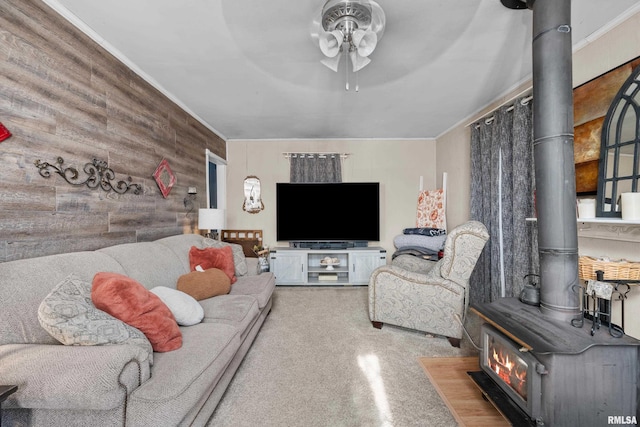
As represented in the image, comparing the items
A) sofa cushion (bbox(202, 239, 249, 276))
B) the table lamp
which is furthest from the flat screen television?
sofa cushion (bbox(202, 239, 249, 276))

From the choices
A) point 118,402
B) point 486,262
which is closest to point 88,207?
point 118,402

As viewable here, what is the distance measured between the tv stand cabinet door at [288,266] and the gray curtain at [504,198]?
7.72ft

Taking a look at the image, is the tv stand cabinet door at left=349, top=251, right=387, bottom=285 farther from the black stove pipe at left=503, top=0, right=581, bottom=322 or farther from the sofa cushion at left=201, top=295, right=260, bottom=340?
the black stove pipe at left=503, top=0, right=581, bottom=322

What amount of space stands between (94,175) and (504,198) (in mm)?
3588

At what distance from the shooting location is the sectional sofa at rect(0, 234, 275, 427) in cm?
98

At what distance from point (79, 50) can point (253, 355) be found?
2541 mm

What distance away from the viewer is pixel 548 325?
1.32 m

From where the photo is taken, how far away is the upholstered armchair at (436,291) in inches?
87.0

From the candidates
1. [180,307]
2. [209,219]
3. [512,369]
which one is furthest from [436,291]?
[209,219]

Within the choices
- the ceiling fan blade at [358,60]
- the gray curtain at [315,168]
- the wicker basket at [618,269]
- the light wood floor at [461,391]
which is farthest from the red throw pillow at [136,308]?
the gray curtain at [315,168]

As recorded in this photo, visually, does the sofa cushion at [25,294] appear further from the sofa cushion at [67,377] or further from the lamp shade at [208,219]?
the lamp shade at [208,219]

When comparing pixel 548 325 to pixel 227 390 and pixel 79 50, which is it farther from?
pixel 79 50

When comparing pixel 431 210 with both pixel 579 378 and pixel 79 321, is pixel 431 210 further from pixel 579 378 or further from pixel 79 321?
pixel 79 321

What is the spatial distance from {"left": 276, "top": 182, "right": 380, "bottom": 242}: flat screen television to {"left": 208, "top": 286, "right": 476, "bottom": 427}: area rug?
162 centimetres
